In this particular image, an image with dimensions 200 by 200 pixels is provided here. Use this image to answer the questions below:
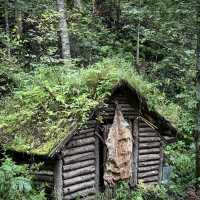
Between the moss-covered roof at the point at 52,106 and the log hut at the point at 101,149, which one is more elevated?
the moss-covered roof at the point at 52,106

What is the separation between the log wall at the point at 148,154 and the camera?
45.5 feet

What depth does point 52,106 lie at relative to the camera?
1176 cm

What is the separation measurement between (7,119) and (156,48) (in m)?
12.4

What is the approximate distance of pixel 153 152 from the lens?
14.2 meters

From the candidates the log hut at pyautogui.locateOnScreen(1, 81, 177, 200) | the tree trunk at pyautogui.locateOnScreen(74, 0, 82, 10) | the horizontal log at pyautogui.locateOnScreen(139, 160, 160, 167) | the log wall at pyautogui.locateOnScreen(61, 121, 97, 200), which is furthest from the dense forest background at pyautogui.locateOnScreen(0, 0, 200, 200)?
the log wall at pyautogui.locateOnScreen(61, 121, 97, 200)

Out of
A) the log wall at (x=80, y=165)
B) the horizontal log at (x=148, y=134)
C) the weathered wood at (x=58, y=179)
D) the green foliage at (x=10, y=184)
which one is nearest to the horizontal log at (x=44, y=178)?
the weathered wood at (x=58, y=179)

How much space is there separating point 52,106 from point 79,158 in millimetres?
1509

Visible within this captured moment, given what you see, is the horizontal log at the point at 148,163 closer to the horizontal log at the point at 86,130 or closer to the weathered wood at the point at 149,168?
the weathered wood at the point at 149,168

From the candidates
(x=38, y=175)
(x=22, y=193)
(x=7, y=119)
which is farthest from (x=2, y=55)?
(x=22, y=193)

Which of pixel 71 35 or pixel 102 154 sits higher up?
pixel 71 35

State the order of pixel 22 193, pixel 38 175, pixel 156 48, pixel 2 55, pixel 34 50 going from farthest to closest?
pixel 156 48 → pixel 34 50 → pixel 2 55 → pixel 38 175 → pixel 22 193

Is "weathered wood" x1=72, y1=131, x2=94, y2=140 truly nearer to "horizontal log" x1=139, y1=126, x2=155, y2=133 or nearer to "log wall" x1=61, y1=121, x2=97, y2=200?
"log wall" x1=61, y1=121, x2=97, y2=200

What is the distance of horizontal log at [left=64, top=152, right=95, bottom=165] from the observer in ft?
38.3

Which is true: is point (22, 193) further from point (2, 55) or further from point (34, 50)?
point (34, 50)
